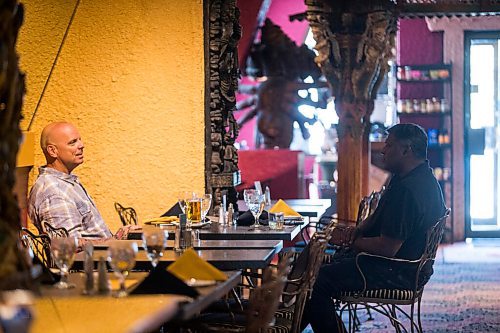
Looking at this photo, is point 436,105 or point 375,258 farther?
point 436,105

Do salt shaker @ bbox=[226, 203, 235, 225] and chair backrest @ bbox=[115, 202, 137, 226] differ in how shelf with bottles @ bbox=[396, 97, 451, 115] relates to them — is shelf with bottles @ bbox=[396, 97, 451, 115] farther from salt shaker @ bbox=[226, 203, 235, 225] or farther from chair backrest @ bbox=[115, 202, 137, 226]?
salt shaker @ bbox=[226, 203, 235, 225]

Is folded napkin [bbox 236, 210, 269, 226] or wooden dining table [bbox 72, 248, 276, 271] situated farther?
folded napkin [bbox 236, 210, 269, 226]

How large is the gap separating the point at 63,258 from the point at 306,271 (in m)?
1.26

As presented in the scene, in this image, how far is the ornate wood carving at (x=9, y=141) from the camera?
8.06 ft

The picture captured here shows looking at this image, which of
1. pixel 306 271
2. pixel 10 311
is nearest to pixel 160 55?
pixel 306 271

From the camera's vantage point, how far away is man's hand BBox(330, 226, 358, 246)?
6.12 m

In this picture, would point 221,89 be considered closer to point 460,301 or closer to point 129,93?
point 129,93

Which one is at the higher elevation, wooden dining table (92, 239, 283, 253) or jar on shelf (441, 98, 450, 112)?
jar on shelf (441, 98, 450, 112)

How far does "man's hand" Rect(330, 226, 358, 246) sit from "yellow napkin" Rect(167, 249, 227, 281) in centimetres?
255

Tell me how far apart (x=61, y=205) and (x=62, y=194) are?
7 centimetres

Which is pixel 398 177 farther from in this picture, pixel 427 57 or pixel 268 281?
pixel 427 57

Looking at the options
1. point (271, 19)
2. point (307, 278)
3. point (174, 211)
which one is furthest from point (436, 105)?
point (307, 278)

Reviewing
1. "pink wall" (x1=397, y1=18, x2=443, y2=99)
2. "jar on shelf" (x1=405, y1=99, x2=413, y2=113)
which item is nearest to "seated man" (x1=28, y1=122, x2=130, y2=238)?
"jar on shelf" (x1=405, y1=99, x2=413, y2=113)

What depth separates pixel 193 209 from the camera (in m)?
5.78
